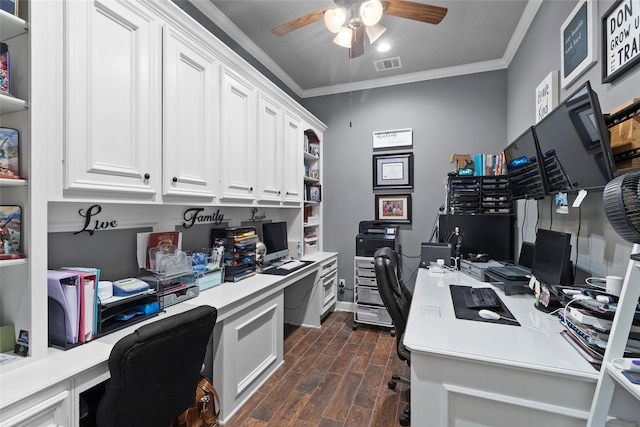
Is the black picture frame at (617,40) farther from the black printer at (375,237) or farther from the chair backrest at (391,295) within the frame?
the black printer at (375,237)

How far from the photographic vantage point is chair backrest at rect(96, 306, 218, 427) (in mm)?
970

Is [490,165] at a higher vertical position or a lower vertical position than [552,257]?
higher

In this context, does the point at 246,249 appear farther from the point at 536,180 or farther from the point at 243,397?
the point at 536,180

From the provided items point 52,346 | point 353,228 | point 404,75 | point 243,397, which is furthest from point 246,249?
point 404,75

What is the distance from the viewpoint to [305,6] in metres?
2.29

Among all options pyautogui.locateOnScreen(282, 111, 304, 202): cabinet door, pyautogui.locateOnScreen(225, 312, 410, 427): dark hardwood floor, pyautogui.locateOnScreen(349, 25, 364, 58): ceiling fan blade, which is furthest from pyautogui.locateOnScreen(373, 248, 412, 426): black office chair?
pyautogui.locateOnScreen(349, 25, 364, 58): ceiling fan blade

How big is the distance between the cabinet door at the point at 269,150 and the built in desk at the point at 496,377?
1696 millimetres

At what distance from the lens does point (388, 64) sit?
319 cm

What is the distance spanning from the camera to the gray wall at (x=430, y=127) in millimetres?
2279

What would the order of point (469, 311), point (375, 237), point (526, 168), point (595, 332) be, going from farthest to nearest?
point (375, 237) < point (526, 168) < point (469, 311) < point (595, 332)

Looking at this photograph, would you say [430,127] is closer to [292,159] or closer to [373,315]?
[292,159]

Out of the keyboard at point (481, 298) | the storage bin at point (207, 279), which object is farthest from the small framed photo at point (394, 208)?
the storage bin at point (207, 279)

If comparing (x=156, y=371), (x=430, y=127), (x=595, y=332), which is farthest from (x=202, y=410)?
(x=430, y=127)

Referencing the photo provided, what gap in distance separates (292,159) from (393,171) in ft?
4.20
